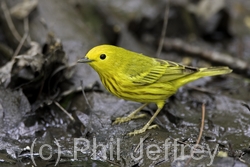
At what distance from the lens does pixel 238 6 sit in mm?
10312

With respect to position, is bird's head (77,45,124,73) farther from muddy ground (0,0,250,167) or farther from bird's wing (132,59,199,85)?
muddy ground (0,0,250,167)

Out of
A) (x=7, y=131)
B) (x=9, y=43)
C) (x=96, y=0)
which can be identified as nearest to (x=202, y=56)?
(x=96, y=0)

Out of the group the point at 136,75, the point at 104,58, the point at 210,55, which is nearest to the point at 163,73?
the point at 136,75

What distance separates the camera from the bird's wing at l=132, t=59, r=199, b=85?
582 centimetres

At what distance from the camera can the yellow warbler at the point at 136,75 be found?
18.1ft

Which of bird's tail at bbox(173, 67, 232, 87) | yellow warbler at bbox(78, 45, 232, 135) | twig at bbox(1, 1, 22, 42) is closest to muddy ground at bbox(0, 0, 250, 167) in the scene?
twig at bbox(1, 1, 22, 42)

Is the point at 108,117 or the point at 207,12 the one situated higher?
the point at 207,12

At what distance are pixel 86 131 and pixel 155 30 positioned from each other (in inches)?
164

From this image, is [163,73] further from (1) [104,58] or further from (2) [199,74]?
(1) [104,58]

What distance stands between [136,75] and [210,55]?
2.95 meters

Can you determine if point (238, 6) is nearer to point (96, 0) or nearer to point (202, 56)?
point (202, 56)

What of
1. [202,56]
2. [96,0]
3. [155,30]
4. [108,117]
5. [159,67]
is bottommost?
[108,117]

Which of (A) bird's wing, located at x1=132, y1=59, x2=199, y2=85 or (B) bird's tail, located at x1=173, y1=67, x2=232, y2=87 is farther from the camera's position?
(B) bird's tail, located at x1=173, y1=67, x2=232, y2=87

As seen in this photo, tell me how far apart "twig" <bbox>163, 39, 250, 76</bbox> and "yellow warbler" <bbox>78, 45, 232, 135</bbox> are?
1.97 meters
